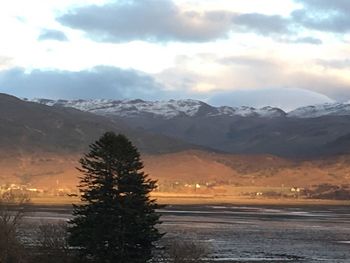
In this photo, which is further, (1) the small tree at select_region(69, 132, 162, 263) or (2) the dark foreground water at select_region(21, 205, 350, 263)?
(2) the dark foreground water at select_region(21, 205, 350, 263)

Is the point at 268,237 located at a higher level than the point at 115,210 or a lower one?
lower

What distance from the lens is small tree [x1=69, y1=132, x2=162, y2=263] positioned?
150 ft

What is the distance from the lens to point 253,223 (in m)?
123

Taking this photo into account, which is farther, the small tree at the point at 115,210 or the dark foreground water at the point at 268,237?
the dark foreground water at the point at 268,237

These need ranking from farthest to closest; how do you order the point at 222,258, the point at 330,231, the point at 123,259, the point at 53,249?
1. the point at 330,231
2. the point at 222,258
3. the point at 53,249
4. the point at 123,259

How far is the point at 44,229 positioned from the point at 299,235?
182 feet

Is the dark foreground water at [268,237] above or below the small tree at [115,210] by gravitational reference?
below

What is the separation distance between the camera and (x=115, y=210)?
152ft

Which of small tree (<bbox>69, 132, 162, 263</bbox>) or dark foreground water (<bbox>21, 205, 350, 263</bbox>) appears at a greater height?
small tree (<bbox>69, 132, 162, 263</bbox>)

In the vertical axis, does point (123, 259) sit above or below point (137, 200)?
below

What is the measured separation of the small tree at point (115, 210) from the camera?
45.8m

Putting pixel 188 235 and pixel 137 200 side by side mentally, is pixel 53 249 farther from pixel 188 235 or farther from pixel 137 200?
pixel 188 235

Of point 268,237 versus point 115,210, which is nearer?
point 115,210

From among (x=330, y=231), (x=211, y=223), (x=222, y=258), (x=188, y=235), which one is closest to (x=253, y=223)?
(x=211, y=223)
